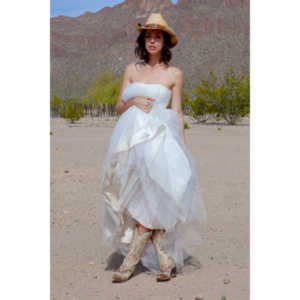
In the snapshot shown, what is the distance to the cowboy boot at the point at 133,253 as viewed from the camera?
12.4 ft

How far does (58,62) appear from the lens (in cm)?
5428

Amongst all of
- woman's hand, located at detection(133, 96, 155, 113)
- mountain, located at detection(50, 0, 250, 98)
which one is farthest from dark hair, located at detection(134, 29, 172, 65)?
mountain, located at detection(50, 0, 250, 98)

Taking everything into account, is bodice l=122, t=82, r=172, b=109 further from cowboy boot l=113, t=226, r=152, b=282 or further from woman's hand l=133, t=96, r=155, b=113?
cowboy boot l=113, t=226, r=152, b=282

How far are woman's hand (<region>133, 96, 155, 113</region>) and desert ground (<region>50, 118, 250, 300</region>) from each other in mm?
1338

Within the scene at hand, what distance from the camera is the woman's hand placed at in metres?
3.74

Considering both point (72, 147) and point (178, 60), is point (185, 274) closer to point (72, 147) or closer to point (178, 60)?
point (72, 147)

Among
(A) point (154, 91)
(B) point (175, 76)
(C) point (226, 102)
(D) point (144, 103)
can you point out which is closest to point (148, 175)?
(D) point (144, 103)

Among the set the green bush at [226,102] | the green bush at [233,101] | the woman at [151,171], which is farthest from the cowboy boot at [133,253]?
the green bush at [233,101]

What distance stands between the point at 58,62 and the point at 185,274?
2064 inches

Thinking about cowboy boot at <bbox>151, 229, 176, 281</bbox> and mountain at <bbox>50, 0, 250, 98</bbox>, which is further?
mountain at <bbox>50, 0, 250, 98</bbox>

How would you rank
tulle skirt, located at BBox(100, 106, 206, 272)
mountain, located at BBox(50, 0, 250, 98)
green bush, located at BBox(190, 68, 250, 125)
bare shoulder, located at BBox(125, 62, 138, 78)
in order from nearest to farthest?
1. tulle skirt, located at BBox(100, 106, 206, 272)
2. bare shoulder, located at BBox(125, 62, 138, 78)
3. green bush, located at BBox(190, 68, 250, 125)
4. mountain, located at BBox(50, 0, 250, 98)

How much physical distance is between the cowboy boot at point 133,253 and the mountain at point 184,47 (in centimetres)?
3948

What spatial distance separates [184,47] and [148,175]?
1955 inches

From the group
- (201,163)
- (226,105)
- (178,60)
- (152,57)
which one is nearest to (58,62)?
(178,60)
